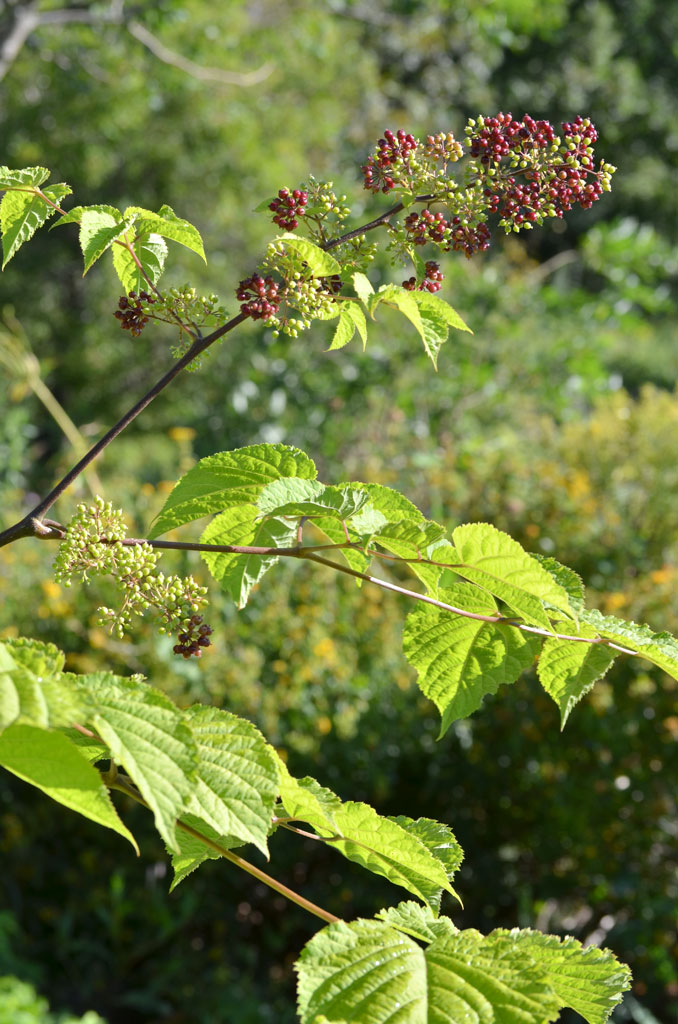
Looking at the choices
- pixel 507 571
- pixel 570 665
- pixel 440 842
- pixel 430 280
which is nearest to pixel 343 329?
pixel 430 280

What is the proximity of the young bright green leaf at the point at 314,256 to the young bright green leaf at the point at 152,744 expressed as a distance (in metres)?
0.43

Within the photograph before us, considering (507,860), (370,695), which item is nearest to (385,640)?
(370,695)

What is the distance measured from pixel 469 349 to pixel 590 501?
2.63 metres

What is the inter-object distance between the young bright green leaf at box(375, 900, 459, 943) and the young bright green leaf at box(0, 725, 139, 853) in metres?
0.28

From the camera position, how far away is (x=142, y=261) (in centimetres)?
110

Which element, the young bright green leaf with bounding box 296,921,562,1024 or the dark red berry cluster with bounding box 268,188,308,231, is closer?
the young bright green leaf with bounding box 296,921,562,1024

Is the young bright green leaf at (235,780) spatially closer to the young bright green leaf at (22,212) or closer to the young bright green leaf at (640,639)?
the young bright green leaf at (640,639)

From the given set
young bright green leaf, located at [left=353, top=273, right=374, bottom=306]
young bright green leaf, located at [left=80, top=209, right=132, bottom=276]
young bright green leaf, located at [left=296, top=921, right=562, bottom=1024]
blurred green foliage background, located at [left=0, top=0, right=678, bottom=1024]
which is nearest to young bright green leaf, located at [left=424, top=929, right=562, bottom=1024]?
young bright green leaf, located at [left=296, top=921, right=562, bottom=1024]

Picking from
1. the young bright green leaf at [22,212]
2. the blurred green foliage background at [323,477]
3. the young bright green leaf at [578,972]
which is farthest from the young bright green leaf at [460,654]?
the blurred green foliage background at [323,477]

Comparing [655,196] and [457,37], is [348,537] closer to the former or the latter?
[457,37]

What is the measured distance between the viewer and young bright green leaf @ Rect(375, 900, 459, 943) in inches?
33.4

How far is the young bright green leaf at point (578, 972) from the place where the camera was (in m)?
0.84

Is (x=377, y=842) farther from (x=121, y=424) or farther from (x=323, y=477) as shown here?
(x=323, y=477)

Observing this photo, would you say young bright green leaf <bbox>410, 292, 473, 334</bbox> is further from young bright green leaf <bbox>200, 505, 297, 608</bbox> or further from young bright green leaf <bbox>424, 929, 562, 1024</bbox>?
young bright green leaf <bbox>424, 929, 562, 1024</bbox>
